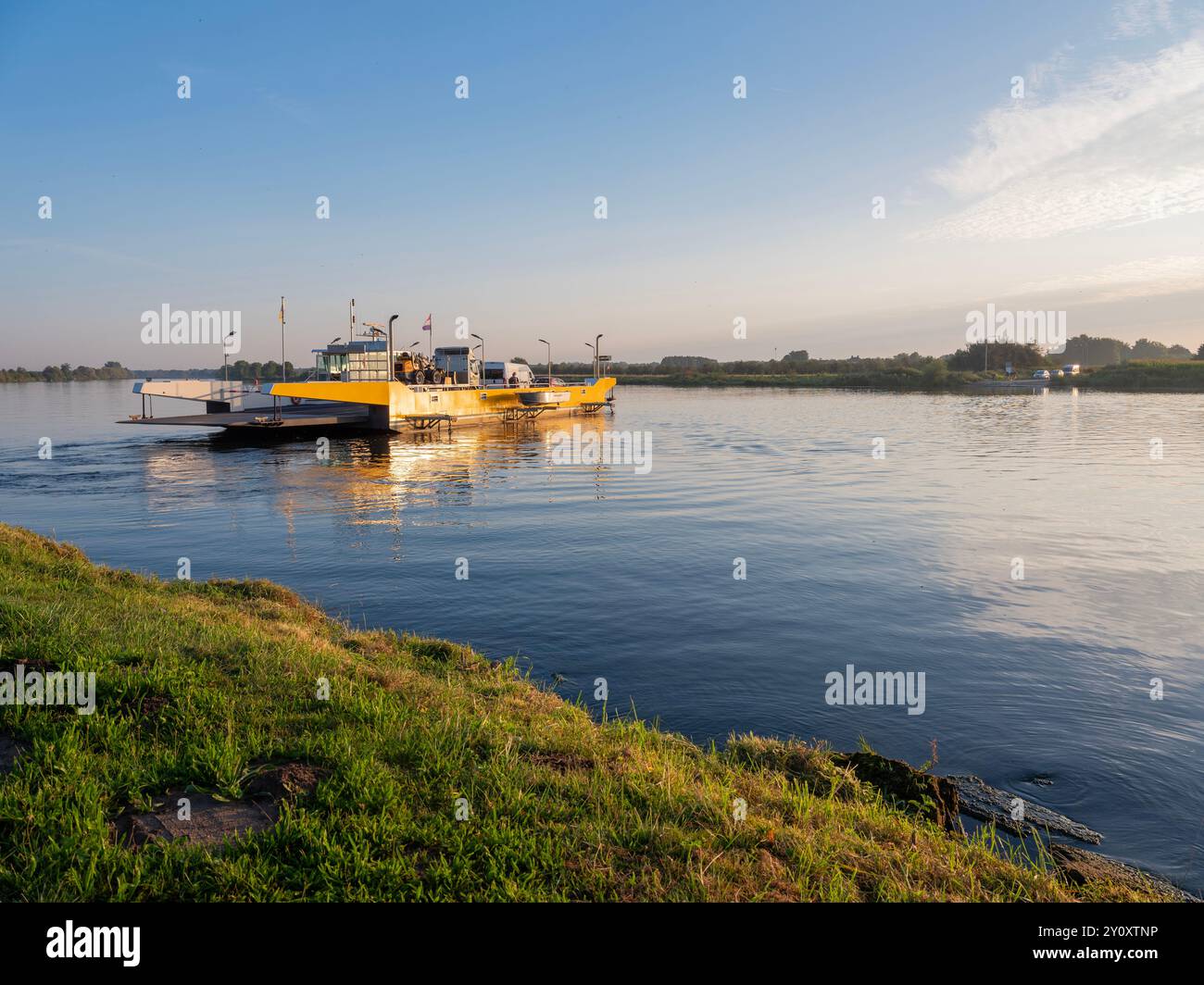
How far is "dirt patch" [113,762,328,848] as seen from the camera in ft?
14.1

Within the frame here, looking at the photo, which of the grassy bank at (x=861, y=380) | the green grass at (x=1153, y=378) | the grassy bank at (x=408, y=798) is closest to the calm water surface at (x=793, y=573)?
the grassy bank at (x=408, y=798)

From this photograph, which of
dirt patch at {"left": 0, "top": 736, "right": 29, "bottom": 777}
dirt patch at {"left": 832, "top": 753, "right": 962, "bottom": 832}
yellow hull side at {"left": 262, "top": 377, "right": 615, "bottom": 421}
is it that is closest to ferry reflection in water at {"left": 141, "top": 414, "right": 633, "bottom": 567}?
yellow hull side at {"left": 262, "top": 377, "right": 615, "bottom": 421}

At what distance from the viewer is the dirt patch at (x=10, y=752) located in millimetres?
4925

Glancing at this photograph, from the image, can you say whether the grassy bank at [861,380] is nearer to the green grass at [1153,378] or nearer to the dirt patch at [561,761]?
the green grass at [1153,378]

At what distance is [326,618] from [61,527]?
12.5 meters

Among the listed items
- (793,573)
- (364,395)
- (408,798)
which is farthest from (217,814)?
(364,395)

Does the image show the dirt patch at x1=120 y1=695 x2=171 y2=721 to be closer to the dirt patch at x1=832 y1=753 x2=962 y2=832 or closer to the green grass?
the dirt patch at x1=832 y1=753 x2=962 y2=832

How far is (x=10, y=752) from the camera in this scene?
202 inches

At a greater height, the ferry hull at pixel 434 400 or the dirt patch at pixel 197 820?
the ferry hull at pixel 434 400

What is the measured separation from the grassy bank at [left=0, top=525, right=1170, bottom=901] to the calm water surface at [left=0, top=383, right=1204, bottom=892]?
6.90ft
